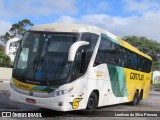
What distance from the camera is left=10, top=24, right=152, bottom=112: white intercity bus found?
11555 mm

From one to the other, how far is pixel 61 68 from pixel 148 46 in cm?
7680

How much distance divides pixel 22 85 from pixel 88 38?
2748mm

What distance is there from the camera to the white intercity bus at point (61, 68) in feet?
37.9

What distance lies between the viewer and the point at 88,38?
41.9ft

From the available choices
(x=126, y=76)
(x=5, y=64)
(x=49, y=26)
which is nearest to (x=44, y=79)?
(x=49, y=26)

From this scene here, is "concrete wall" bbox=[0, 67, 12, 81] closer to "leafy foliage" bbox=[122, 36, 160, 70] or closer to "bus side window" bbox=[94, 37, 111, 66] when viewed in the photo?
"bus side window" bbox=[94, 37, 111, 66]

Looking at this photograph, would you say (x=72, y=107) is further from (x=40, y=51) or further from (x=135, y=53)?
(x=135, y=53)

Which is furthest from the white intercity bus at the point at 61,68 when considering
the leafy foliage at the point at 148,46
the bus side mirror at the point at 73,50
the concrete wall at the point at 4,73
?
the leafy foliage at the point at 148,46

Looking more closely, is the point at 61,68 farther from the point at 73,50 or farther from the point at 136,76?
the point at 136,76

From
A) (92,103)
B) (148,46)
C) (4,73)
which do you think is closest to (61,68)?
(92,103)

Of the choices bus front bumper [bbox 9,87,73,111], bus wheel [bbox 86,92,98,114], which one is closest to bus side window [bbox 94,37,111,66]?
bus wheel [bbox 86,92,98,114]

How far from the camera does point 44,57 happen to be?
471 inches

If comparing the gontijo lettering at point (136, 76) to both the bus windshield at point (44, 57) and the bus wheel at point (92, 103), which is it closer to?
the bus wheel at point (92, 103)

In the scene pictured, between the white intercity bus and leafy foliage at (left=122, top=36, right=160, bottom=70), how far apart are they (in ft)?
242
